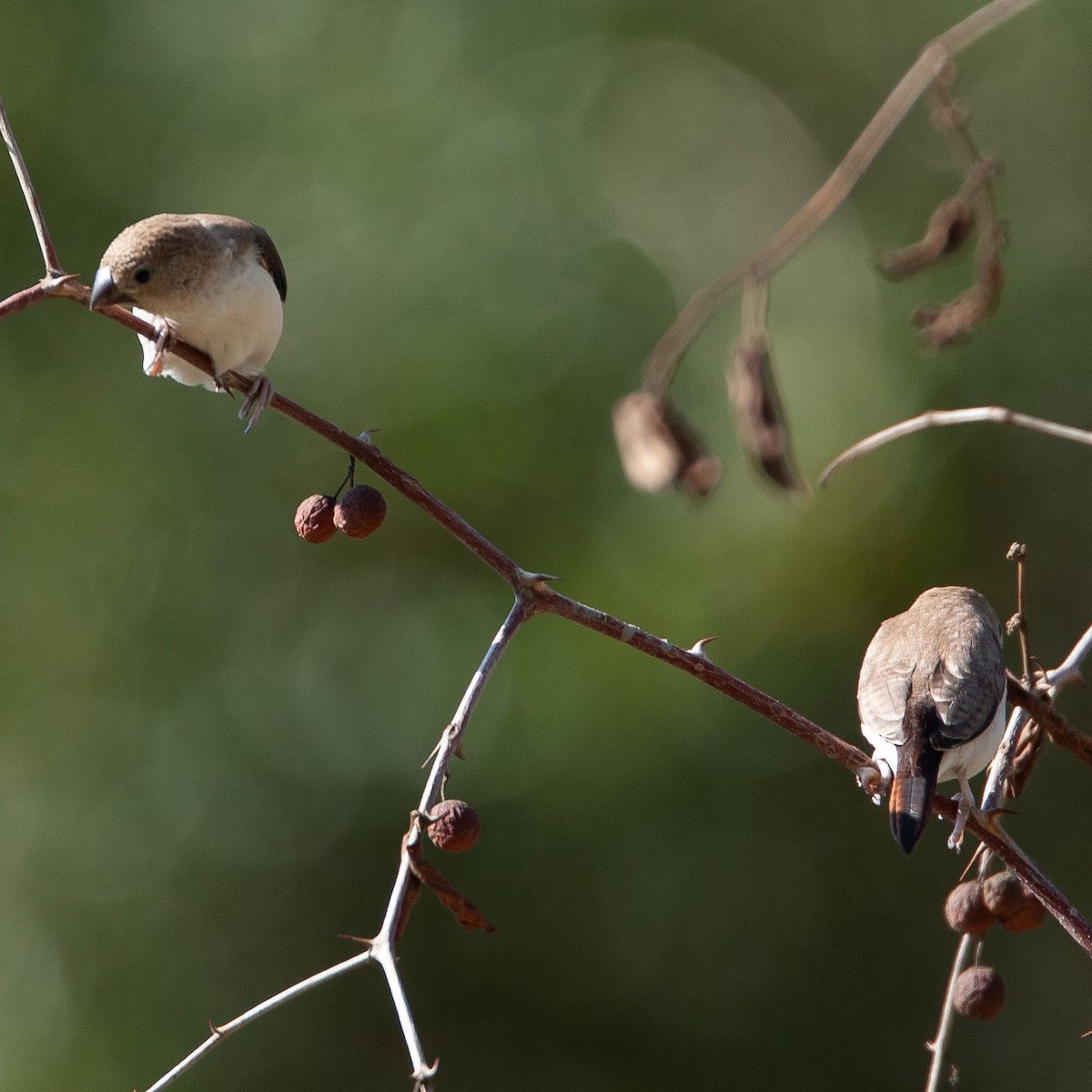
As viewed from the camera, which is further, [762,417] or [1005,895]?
[762,417]

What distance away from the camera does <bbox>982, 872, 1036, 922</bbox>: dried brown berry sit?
92.7 inches

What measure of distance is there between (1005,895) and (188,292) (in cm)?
223

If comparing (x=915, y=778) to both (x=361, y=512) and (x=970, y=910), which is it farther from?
(x=361, y=512)

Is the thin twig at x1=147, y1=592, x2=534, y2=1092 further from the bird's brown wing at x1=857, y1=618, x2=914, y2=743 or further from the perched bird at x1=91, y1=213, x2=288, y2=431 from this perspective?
the perched bird at x1=91, y1=213, x2=288, y2=431

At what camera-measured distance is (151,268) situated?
127 inches

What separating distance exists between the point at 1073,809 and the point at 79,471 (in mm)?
5775

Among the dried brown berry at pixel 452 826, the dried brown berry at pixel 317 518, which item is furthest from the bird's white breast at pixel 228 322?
the dried brown berry at pixel 452 826

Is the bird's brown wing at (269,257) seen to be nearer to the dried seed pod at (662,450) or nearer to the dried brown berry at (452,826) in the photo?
the dried seed pod at (662,450)

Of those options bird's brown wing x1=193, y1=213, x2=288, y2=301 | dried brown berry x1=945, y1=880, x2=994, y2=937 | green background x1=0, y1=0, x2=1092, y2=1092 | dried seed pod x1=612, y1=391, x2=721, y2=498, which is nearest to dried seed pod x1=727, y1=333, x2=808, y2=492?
dried seed pod x1=612, y1=391, x2=721, y2=498

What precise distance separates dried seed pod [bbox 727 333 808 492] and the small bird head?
144 cm

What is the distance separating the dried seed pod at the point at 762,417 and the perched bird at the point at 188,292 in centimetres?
115

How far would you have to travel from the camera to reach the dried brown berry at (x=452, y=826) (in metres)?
1.95

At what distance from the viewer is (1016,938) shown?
732cm

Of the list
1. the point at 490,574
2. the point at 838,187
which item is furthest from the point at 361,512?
the point at 490,574
